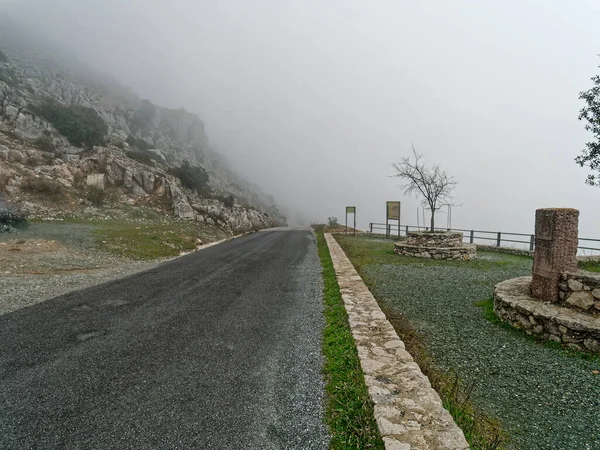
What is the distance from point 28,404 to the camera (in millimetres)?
3496

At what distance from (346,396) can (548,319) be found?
4334 mm

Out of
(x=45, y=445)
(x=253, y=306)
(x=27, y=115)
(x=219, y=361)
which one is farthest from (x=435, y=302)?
(x=27, y=115)

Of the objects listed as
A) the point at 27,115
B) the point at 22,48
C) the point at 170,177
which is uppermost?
the point at 22,48

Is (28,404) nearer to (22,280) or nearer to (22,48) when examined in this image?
(22,280)

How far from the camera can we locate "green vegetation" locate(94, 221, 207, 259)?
15.4 meters

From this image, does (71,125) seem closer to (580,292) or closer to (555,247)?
(555,247)

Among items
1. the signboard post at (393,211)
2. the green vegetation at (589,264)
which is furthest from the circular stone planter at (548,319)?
the signboard post at (393,211)

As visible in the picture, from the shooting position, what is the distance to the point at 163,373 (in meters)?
4.24

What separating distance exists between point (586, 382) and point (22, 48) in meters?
119

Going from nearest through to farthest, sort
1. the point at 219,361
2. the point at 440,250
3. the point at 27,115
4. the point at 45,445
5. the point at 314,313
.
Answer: the point at 45,445
the point at 219,361
the point at 314,313
the point at 440,250
the point at 27,115

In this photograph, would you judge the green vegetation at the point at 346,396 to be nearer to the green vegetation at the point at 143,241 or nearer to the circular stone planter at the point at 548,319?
the circular stone planter at the point at 548,319

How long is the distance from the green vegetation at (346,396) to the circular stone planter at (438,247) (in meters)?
11.9

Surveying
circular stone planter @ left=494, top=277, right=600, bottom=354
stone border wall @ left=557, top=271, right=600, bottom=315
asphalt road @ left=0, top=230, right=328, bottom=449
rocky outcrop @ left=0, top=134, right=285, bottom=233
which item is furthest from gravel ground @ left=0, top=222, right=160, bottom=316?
stone border wall @ left=557, top=271, right=600, bottom=315

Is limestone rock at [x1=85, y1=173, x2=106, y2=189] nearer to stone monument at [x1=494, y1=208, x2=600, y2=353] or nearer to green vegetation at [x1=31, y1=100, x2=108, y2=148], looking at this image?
green vegetation at [x1=31, y1=100, x2=108, y2=148]
